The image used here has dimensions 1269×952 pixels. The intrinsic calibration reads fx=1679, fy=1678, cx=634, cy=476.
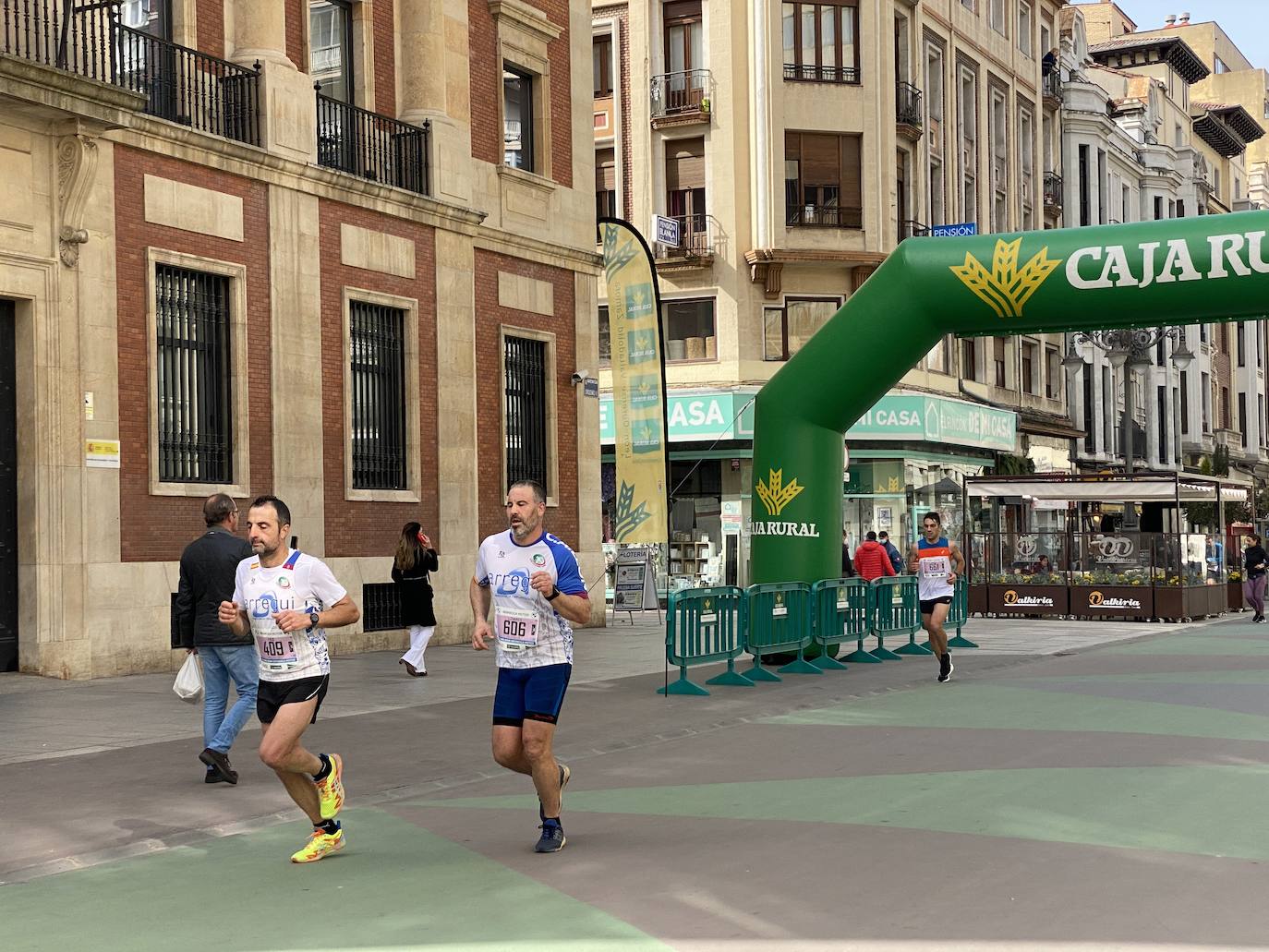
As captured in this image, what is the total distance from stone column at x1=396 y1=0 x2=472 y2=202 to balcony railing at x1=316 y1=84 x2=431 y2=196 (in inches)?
8.1

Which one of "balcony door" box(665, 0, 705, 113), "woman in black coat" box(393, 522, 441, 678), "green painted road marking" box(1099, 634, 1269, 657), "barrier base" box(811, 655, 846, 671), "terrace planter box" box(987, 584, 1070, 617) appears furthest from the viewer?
"balcony door" box(665, 0, 705, 113)

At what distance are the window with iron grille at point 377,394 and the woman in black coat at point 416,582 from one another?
350cm

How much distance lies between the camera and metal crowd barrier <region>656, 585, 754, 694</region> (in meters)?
16.0

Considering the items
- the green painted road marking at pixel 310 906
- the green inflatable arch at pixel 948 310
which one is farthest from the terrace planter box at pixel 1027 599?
the green painted road marking at pixel 310 906

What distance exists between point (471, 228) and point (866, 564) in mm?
→ 8125

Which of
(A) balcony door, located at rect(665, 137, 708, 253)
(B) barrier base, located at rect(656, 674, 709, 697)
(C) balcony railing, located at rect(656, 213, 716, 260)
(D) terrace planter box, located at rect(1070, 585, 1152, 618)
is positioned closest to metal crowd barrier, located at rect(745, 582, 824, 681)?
(B) barrier base, located at rect(656, 674, 709, 697)

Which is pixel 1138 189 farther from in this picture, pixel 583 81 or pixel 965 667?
pixel 965 667

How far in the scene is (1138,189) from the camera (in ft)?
199

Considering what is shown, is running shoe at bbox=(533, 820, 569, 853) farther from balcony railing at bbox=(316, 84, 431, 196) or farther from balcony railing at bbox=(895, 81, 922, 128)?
balcony railing at bbox=(895, 81, 922, 128)

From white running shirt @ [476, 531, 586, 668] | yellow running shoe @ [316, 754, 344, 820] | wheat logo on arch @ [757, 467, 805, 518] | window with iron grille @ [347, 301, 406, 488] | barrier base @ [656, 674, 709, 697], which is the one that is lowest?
barrier base @ [656, 674, 709, 697]

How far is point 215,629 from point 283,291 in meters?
10.6

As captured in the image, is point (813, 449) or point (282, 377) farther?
point (282, 377)

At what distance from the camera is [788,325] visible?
37.9 metres

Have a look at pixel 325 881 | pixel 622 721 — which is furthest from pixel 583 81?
pixel 325 881
